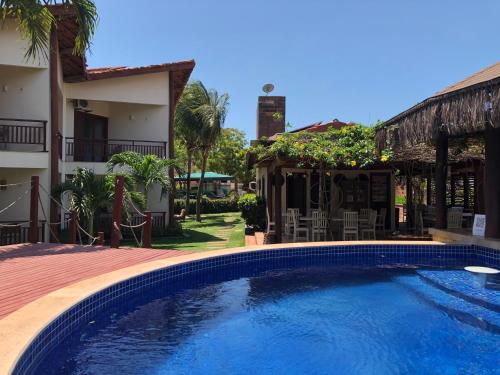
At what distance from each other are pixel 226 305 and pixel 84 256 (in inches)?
133

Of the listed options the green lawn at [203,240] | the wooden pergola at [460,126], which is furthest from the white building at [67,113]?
the wooden pergola at [460,126]

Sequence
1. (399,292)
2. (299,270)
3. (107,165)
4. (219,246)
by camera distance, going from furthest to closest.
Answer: (107,165), (219,246), (299,270), (399,292)

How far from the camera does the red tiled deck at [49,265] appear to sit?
18.3 ft

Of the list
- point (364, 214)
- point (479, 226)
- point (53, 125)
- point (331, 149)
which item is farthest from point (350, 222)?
point (53, 125)

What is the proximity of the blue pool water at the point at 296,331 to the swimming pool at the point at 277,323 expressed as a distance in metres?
0.01

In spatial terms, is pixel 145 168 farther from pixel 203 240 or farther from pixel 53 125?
pixel 203 240

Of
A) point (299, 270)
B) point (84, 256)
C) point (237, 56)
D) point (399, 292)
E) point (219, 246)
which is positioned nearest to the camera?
point (399, 292)

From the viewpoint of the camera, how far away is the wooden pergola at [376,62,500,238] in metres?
7.96

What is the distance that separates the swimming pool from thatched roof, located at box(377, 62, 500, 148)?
9.21ft

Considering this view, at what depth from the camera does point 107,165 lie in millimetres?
15047

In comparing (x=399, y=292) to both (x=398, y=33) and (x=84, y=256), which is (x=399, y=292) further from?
(x=398, y=33)

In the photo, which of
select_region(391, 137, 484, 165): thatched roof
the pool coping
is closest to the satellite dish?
select_region(391, 137, 484, 165): thatched roof

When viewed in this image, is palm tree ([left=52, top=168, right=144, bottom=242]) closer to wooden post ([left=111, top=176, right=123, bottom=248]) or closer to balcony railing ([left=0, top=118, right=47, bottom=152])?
balcony railing ([left=0, top=118, right=47, bottom=152])

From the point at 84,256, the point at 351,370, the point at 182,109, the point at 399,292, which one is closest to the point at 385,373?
the point at 351,370
